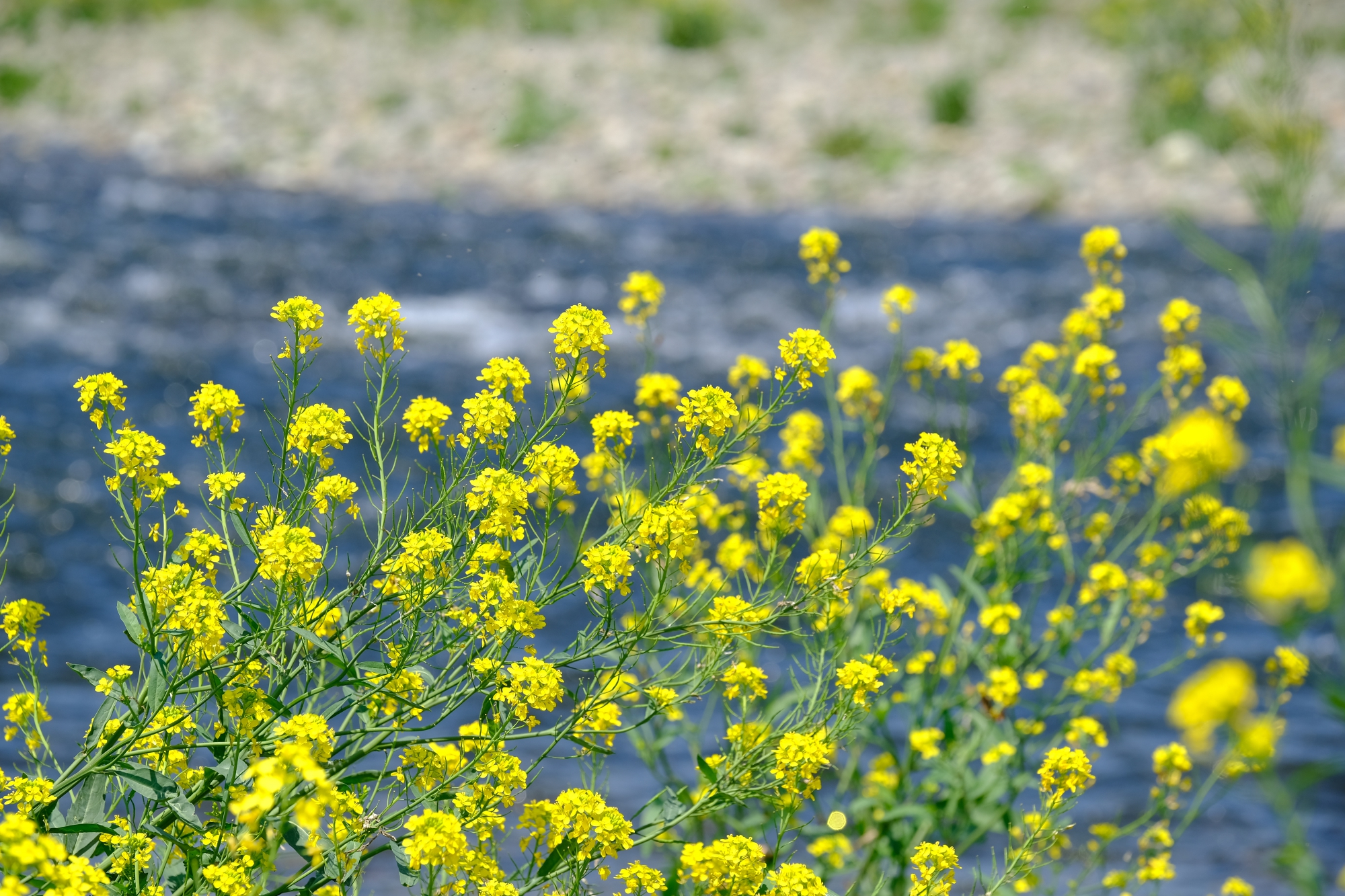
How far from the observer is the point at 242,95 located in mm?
17734

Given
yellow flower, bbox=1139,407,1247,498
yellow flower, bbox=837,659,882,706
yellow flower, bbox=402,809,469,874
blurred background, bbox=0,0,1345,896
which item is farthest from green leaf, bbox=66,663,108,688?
blurred background, bbox=0,0,1345,896

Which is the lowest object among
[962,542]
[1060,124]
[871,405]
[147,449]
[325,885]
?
[325,885]

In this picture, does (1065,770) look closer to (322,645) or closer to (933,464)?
(933,464)

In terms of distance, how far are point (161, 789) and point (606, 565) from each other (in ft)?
2.31

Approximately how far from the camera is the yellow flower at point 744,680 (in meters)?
2.31

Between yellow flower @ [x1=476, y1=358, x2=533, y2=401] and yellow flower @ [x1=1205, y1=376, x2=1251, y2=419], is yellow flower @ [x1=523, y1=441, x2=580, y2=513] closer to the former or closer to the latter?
yellow flower @ [x1=476, y1=358, x2=533, y2=401]

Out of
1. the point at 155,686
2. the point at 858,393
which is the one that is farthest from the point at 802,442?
the point at 155,686

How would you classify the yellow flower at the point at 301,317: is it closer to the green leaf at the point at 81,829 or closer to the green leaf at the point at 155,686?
the green leaf at the point at 155,686

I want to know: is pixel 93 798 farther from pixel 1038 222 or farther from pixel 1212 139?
pixel 1038 222

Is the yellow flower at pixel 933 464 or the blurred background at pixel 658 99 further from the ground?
the blurred background at pixel 658 99

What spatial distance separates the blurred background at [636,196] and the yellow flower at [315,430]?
128 cm

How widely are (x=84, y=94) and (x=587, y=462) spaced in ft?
56.6

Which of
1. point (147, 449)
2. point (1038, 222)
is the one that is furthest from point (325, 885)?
point (1038, 222)

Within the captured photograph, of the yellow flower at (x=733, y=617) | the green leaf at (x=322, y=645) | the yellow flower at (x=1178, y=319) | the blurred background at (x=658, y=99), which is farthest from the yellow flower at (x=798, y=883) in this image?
the blurred background at (x=658, y=99)
